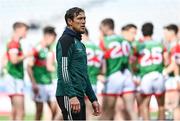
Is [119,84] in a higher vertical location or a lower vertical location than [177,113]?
higher

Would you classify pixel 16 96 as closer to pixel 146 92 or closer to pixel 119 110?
pixel 119 110

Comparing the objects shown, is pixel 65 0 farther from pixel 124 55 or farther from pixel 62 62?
pixel 62 62

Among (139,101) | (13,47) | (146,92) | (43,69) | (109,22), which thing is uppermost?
(109,22)

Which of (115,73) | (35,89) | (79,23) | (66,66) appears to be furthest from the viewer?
(35,89)

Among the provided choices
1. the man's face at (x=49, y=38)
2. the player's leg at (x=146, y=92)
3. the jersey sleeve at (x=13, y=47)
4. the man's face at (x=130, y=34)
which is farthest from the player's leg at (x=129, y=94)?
the jersey sleeve at (x=13, y=47)

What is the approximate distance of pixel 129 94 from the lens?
8.70 metres

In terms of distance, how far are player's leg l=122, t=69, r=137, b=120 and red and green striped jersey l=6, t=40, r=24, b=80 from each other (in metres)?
1.29

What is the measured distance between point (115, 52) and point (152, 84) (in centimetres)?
64

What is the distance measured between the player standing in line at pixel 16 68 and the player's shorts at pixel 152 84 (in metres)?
1.47

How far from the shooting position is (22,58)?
862cm

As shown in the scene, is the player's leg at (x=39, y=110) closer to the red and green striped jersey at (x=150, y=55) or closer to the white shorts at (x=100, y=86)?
the white shorts at (x=100, y=86)

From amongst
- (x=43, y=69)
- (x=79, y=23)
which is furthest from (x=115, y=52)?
(x=79, y=23)

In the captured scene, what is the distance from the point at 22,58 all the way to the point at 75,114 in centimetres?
411

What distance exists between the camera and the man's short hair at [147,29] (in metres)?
8.59
